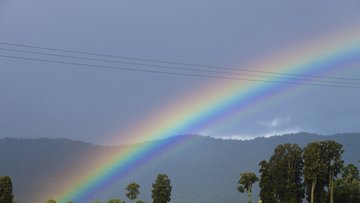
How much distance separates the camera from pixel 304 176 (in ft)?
338

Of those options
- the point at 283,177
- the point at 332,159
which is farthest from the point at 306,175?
the point at 332,159

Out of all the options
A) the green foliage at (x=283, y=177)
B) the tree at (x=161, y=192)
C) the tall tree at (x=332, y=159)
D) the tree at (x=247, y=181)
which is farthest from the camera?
the tree at (x=247, y=181)

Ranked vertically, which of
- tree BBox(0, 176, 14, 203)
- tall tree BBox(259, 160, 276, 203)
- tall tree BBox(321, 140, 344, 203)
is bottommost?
tree BBox(0, 176, 14, 203)

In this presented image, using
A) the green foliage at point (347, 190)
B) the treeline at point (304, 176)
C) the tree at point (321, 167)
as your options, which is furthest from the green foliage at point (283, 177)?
the green foliage at point (347, 190)

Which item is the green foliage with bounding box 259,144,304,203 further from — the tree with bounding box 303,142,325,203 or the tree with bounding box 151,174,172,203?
the tree with bounding box 151,174,172,203

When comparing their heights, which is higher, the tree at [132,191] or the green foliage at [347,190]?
the green foliage at [347,190]

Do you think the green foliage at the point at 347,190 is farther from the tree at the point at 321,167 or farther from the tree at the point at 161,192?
the tree at the point at 161,192

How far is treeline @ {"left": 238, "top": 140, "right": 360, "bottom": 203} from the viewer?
101 metres

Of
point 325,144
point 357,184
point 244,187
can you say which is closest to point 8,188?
point 244,187

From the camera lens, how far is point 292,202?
335 ft

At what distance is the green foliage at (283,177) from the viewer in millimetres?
103938

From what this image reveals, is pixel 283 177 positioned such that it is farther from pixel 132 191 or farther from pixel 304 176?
pixel 132 191

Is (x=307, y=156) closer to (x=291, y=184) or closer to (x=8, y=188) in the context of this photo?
(x=291, y=184)

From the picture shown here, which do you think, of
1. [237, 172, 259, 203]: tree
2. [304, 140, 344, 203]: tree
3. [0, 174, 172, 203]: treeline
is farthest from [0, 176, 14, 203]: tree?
[304, 140, 344, 203]: tree
